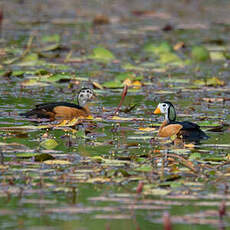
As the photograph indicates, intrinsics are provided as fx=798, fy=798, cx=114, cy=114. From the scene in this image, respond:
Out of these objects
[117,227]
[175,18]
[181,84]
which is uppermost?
[175,18]

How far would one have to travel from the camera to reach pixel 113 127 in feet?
42.4

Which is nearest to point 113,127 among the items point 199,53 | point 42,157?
point 42,157

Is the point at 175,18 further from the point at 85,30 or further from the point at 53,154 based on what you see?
the point at 53,154

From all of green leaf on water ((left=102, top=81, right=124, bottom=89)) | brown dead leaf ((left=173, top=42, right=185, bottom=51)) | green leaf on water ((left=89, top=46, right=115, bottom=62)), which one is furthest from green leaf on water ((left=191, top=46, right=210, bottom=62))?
green leaf on water ((left=102, top=81, right=124, bottom=89))

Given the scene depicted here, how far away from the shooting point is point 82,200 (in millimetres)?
8430

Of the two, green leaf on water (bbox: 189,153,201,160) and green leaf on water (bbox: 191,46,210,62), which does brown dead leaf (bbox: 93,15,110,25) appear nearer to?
green leaf on water (bbox: 191,46,210,62)

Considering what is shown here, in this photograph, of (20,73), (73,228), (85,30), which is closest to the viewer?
(73,228)

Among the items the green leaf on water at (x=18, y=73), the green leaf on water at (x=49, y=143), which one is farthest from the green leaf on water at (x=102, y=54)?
the green leaf on water at (x=49, y=143)

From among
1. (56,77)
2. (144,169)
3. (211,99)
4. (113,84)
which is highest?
(56,77)

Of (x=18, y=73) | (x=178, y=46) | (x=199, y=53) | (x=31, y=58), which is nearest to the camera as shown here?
(x=18, y=73)

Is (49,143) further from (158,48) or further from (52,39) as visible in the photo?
(52,39)

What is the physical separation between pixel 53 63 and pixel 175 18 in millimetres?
11138

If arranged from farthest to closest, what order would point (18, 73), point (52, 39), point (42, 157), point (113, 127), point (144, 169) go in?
point (52, 39) → point (18, 73) → point (113, 127) → point (42, 157) → point (144, 169)

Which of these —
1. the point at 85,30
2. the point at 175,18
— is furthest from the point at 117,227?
the point at 175,18
